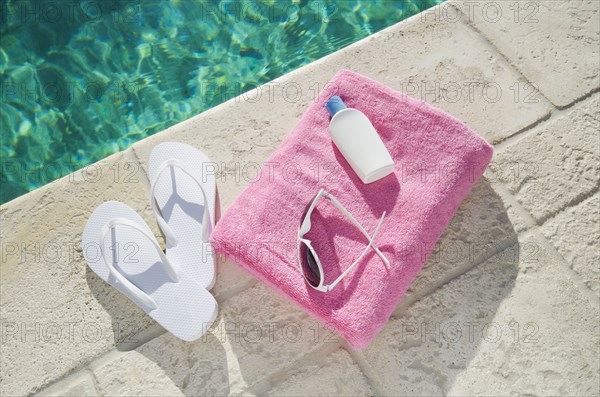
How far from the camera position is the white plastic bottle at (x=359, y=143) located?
50.0 inches

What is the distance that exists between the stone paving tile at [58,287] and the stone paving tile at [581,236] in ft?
3.41

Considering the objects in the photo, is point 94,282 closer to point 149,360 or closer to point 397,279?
point 149,360

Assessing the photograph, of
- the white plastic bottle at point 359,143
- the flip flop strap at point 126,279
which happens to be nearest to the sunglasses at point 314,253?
the white plastic bottle at point 359,143

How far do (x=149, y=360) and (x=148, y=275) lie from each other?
20 cm

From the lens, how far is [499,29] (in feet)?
5.35

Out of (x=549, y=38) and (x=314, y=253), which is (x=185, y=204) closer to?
(x=314, y=253)

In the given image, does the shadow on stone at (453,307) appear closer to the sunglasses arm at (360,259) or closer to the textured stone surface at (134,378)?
the sunglasses arm at (360,259)

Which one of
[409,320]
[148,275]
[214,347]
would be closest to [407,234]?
[409,320]

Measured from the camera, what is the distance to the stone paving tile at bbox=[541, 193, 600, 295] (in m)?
1.37

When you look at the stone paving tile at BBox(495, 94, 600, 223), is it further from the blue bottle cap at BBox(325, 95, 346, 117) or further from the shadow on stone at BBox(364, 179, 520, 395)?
the blue bottle cap at BBox(325, 95, 346, 117)

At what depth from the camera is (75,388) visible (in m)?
1.34

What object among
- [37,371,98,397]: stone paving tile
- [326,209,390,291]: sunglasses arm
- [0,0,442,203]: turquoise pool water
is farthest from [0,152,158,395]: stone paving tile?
[326,209,390,291]: sunglasses arm

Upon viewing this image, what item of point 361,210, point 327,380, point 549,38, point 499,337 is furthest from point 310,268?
point 549,38

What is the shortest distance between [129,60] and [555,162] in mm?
1361
